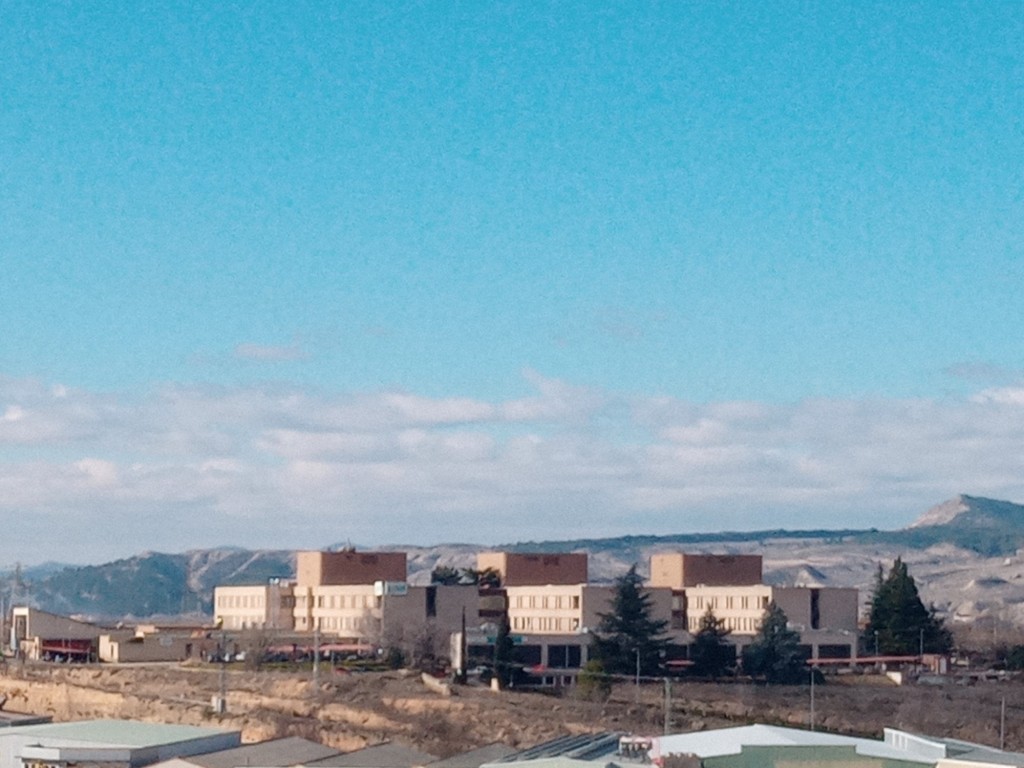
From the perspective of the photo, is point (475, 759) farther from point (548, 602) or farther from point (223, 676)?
point (548, 602)

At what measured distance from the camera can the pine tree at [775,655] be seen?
3551 inches

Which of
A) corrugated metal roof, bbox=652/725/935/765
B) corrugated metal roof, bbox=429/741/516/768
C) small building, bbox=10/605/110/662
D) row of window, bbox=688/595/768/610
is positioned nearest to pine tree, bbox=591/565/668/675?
row of window, bbox=688/595/768/610

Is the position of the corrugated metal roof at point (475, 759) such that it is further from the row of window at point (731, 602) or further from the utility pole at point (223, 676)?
the row of window at point (731, 602)

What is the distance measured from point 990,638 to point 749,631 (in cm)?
2703

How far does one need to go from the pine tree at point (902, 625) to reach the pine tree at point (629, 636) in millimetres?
14820

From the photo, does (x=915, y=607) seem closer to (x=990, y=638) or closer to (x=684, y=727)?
(x=990, y=638)

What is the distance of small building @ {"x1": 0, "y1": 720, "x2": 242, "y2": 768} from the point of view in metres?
45.0

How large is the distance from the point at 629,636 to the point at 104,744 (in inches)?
1808

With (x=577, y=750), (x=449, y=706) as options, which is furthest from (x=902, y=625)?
(x=577, y=750)

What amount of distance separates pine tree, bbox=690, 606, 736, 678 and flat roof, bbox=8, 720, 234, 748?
1687 inches

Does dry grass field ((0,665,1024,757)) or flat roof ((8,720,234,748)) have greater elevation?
flat roof ((8,720,234,748))

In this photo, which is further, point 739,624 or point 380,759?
point 739,624

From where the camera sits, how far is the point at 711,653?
3573 inches

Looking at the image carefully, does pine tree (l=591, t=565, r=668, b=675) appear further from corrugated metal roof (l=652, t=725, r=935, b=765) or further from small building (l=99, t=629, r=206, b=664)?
corrugated metal roof (l=652, t=725, r=935, b=765)
